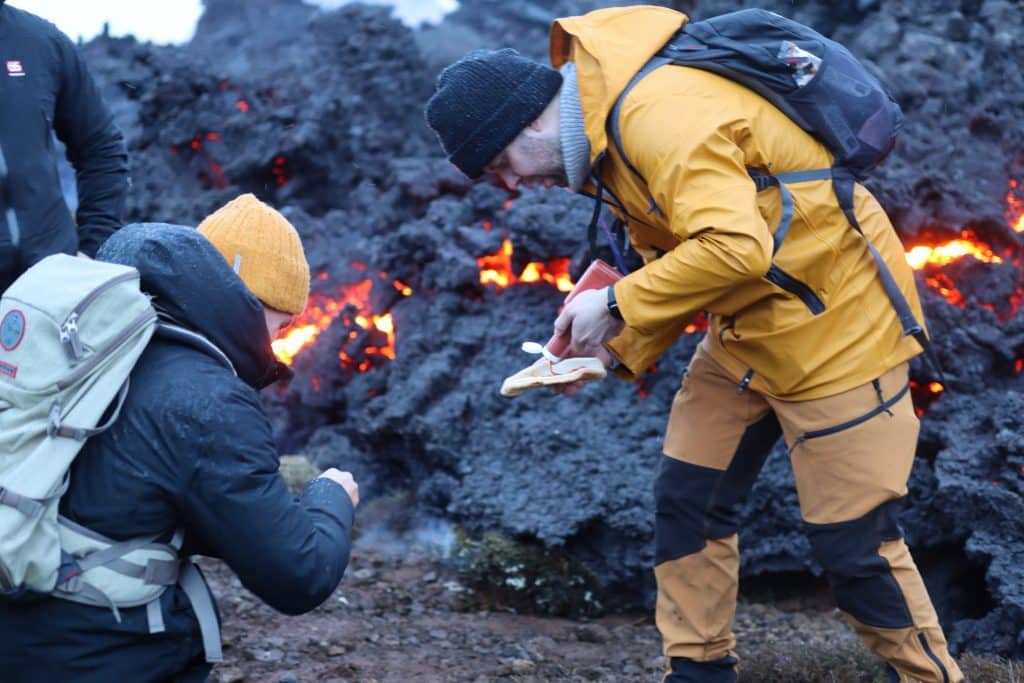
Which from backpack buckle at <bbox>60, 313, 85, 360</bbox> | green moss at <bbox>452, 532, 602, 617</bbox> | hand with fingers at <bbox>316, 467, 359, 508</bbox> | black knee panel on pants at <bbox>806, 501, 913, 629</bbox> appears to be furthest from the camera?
green moss at <bbox>452, 532, 602, 617</bbox>

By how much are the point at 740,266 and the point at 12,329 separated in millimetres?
1738

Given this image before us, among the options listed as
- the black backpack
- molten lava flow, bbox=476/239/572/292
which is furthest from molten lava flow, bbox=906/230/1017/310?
the black backpack

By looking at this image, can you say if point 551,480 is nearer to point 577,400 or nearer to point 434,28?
point 577,400

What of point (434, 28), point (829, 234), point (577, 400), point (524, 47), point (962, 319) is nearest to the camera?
point (829, 234)

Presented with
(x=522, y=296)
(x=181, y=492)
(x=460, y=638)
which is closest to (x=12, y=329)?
(x=181, y=492)

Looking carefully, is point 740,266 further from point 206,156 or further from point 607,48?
point 206,156

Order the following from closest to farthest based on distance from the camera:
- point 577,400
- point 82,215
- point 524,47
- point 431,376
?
point 82,215 → point 577,400 → point 431,376 → point 524,47

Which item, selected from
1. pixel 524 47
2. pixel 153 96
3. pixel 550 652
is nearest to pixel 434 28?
pixel 524 47

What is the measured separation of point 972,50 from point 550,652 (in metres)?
4.53

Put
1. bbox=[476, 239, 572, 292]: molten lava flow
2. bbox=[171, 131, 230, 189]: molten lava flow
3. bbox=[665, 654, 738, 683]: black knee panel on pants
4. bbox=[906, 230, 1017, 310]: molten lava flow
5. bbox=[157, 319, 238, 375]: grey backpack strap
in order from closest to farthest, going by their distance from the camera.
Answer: bbox=[157, 319, 238, 375]: grey backpack strap, bbox=[665, 654, 738, 683]: black knee panel on pants, bbox=[906, 230, 1017, 310]: molten lava flow, bbox=[476, 239, 572, 292]: molten lava flow, bbox=[171, 131, 230, 189]: molten lava flow

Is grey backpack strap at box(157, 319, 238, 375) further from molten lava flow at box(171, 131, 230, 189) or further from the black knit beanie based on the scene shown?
molten lava flow at box(171, 131, 230, 189)

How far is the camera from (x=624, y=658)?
4.39 m

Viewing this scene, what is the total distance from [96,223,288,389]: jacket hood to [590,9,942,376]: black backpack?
1189mm

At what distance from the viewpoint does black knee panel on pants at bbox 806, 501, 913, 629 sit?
3.14 m
